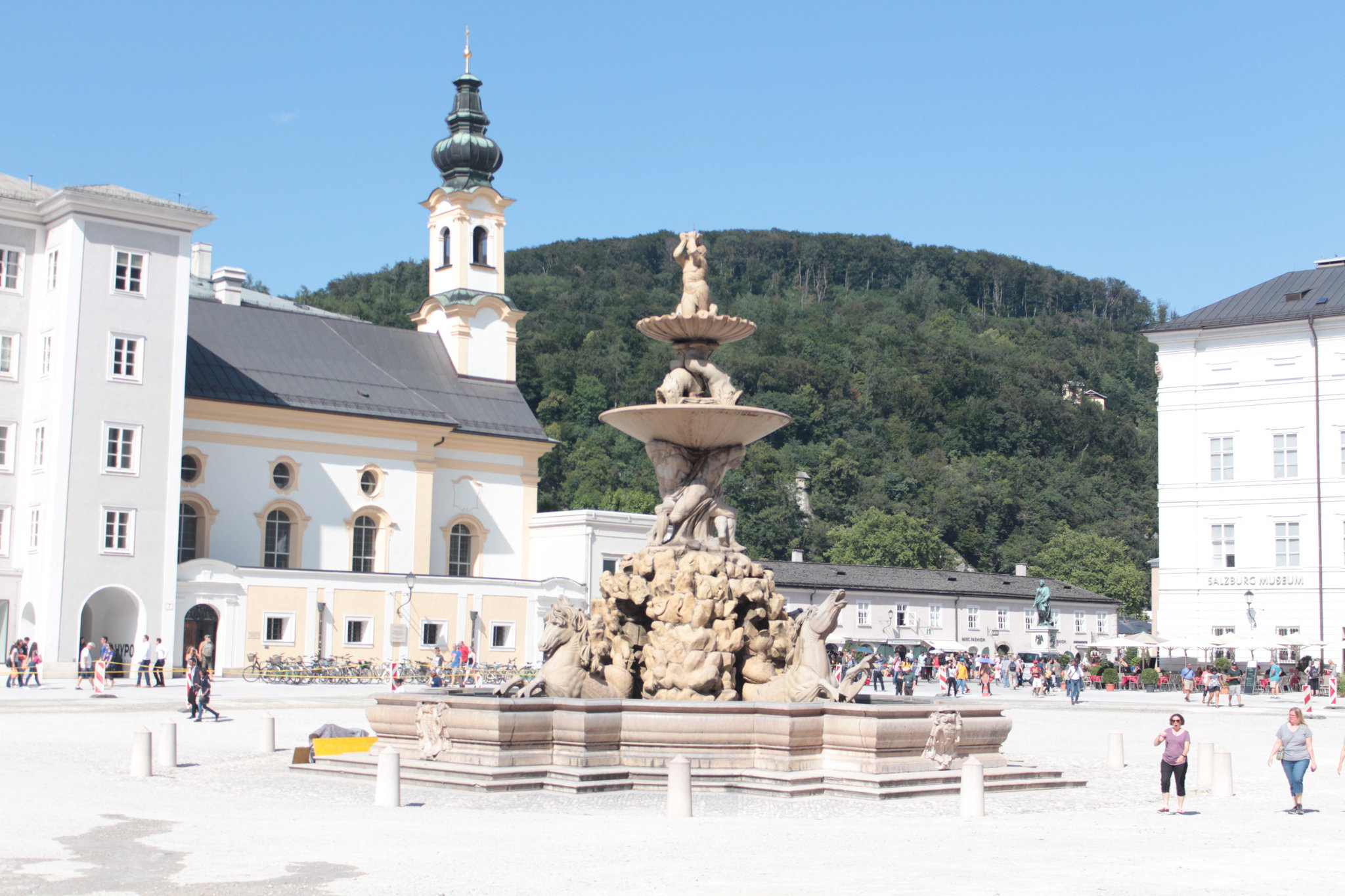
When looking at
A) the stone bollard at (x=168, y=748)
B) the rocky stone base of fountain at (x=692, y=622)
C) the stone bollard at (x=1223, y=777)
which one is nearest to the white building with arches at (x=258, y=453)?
the stone bollard at (x=168, y=748)

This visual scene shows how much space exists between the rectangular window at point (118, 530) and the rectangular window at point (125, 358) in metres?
4.11

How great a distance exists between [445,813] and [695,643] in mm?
4651

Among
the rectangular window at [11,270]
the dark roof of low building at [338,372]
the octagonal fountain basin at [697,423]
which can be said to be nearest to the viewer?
the octagonal fountain basin at [697,423]

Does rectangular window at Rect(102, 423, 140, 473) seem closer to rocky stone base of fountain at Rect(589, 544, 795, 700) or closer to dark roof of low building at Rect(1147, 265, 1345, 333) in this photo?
rocky stone base of fountain at Rect(589, 544, 795, 700)

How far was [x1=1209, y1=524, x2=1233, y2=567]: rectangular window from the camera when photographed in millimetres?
57438

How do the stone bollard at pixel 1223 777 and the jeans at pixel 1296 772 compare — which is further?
the stone bollard at pixel 1223 777

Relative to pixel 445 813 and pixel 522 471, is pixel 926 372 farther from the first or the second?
pixel 445 813

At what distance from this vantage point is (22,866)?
10562 mm

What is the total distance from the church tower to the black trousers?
5308 cm

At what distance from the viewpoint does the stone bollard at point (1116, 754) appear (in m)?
20.4

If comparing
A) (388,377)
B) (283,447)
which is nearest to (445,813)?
(283,447)

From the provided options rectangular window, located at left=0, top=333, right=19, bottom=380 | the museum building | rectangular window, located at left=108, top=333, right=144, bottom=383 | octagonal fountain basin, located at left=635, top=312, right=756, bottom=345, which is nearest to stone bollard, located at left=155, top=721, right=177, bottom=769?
octagonal fountain basin, located at left=635, top=312, right=756, bottom=345

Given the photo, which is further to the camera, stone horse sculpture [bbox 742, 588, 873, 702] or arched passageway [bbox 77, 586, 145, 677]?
arched passageway [bbox 77, 586, 145, 677]

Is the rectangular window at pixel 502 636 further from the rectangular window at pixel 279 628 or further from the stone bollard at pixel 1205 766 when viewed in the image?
the stone bollard at pixel 1205 766
